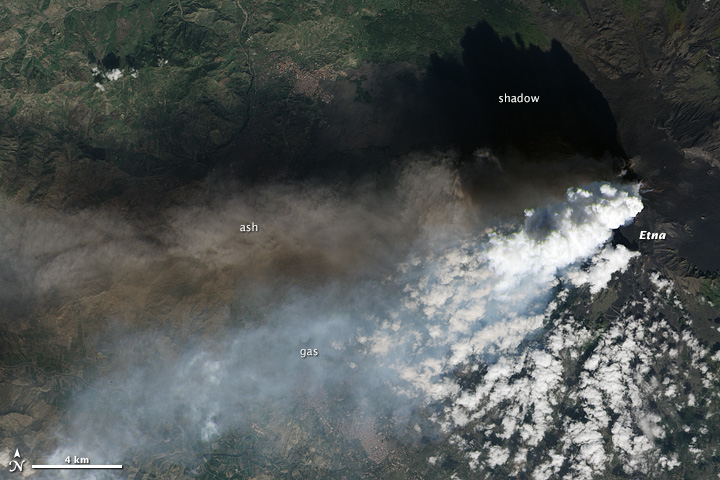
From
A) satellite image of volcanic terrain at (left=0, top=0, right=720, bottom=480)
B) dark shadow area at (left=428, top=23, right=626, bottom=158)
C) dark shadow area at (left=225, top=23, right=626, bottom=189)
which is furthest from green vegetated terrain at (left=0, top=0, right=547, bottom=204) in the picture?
dark shadow area at (left=428, top=23, right=626, bottom=158)

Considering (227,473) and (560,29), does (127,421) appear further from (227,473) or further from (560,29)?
(560,29)

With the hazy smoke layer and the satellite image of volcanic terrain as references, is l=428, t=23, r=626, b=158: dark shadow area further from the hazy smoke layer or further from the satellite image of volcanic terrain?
the hazy smoke layer

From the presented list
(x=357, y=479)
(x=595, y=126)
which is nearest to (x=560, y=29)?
(x=595, y=126)

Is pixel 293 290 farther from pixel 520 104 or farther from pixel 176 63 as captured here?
pixel 520 104

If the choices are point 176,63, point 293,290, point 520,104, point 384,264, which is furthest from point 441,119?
point 176,63

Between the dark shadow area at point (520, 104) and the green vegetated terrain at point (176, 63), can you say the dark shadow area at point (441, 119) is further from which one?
the green vegetated terrain at point (176, 63)

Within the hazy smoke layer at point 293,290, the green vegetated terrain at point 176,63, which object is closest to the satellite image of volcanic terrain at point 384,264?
the hazy smoke layer at point 293,290
